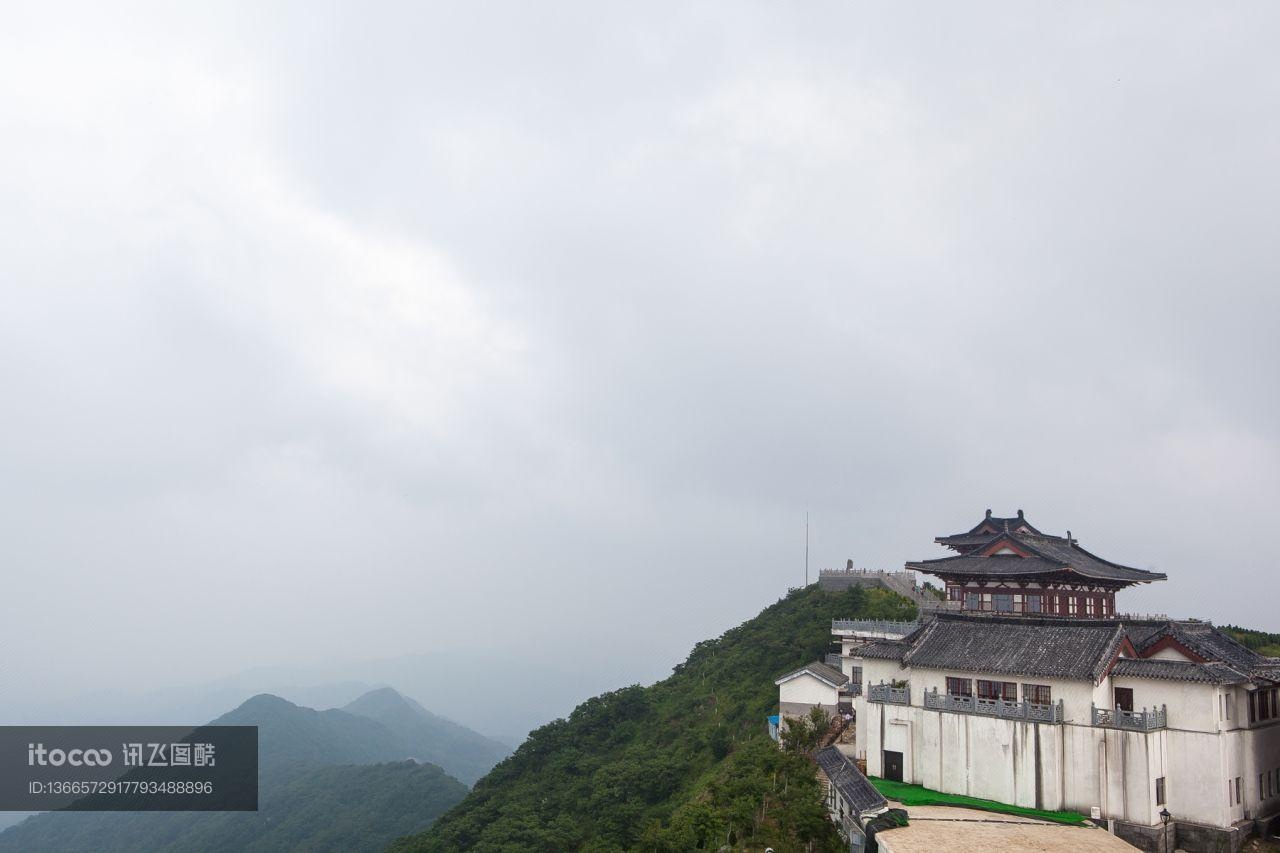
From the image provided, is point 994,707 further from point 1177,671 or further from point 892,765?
point 1177,671

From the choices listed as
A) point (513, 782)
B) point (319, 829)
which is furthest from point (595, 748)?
point (319, 829)

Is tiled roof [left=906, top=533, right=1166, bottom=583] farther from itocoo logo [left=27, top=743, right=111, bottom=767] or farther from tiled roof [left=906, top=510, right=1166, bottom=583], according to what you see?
itocoo logo [left=27, top=743, right=111, bottom=767]

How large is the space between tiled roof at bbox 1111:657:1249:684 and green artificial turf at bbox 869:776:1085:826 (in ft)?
17.0

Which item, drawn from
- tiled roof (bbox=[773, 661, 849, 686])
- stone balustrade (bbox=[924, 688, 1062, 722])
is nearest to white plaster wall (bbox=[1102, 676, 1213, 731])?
stone balustrade (bbox=[924, 688, 1062, 722])

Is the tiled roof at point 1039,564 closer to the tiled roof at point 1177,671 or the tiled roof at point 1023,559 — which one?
the tiled roof at point 1023,559

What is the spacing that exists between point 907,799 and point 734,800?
241 inches

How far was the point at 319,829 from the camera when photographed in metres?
107

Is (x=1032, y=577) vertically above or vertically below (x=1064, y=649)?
above

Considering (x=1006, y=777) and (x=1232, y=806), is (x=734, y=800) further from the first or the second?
(x=1232, y=806)

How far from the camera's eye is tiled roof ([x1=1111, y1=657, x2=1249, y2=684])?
2611 cm

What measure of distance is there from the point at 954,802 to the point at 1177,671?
28.5 ft

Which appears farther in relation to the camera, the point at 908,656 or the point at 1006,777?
the point at 908,656

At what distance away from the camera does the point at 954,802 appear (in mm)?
28094

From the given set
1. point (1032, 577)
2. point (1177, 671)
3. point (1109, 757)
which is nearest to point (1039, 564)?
point (1032, 577)
